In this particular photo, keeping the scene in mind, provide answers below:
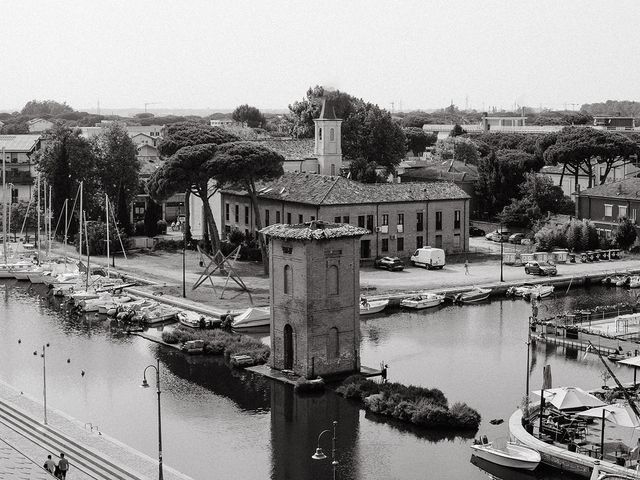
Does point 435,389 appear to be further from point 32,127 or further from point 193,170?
point 32,127

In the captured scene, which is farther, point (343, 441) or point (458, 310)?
point (458, 310)

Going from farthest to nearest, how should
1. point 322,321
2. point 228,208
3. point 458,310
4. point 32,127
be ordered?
point 32,127, point 228,208, point 458,310, point 322,321

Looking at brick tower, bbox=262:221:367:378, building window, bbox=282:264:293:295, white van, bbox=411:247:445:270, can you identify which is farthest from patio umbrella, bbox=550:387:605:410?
white van, bbox=411:247:445:270

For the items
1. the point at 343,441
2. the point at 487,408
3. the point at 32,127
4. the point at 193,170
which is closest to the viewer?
the point at 343,441

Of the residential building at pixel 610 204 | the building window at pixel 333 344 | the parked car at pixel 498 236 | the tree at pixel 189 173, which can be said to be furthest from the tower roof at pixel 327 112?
the building window at pixel 333 344

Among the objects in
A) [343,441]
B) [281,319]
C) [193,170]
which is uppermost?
[193,170]

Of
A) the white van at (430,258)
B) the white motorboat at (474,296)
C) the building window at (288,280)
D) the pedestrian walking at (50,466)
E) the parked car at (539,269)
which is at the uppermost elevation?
the building window at (288,280)

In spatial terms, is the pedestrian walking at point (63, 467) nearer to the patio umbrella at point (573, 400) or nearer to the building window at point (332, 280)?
the building window at point (332, 280)

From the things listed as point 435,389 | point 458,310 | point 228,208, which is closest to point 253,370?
point 435,389

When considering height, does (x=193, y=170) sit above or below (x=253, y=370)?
above
